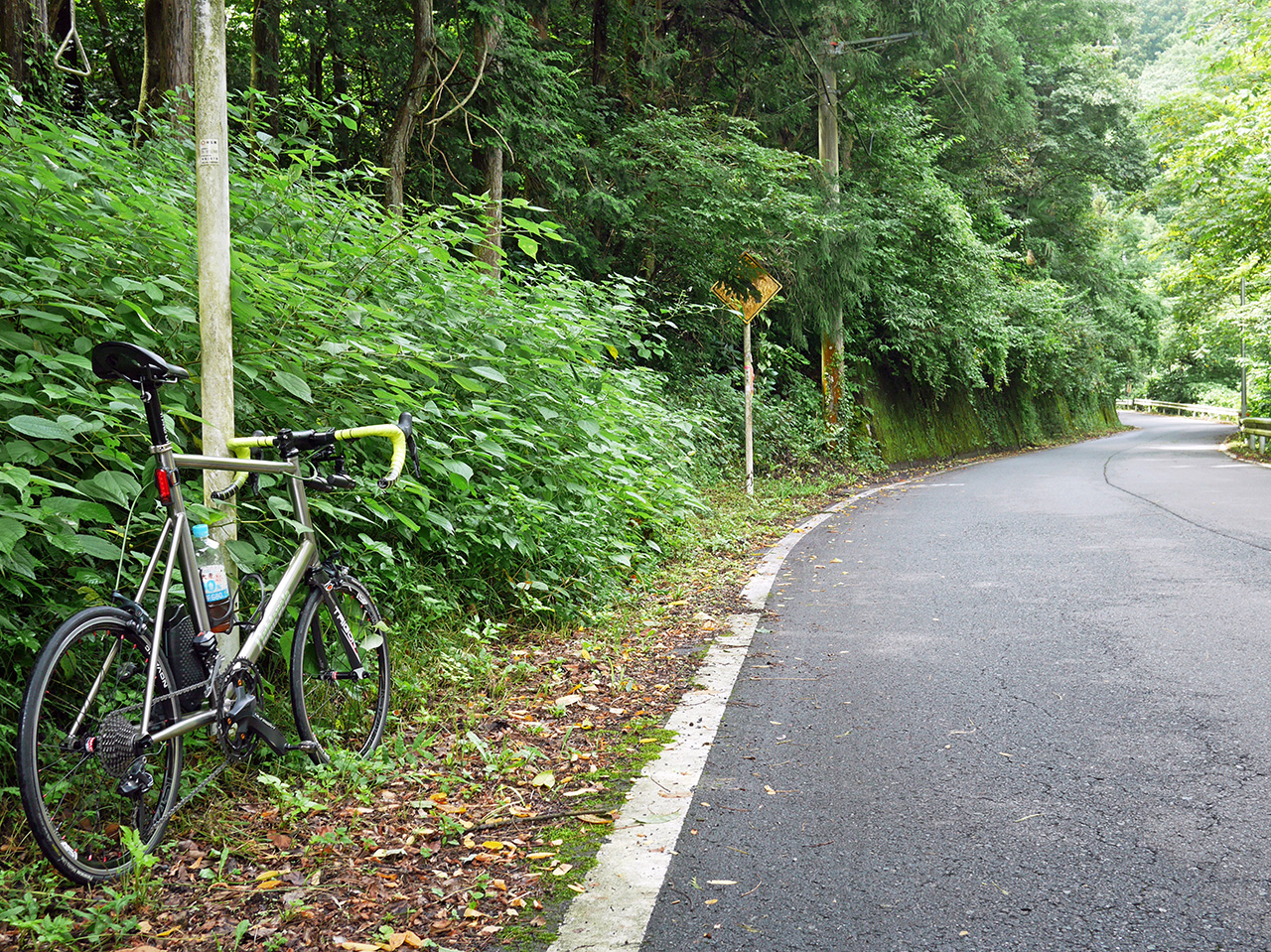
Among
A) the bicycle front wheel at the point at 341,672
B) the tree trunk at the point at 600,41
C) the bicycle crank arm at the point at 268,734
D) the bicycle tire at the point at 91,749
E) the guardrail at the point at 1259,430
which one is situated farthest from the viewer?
the guardrail at the point at 1259,430

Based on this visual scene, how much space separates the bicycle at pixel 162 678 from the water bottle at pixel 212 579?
39mm

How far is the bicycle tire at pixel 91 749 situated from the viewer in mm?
2623

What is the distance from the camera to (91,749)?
110 inches

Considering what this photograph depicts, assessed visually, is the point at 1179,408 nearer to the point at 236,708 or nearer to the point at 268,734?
the point at 268,734

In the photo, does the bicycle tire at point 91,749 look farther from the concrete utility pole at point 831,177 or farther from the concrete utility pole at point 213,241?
the concrete utility pole at point 831,177

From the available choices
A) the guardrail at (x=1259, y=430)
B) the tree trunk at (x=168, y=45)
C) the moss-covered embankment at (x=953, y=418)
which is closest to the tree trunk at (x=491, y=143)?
A: the tree trunk at (x=168, y=45)

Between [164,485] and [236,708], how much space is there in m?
0.83

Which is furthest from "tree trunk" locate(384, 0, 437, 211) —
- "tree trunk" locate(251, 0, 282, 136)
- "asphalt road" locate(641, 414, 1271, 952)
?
"asphalt road" locate(641, 414, 1271, 952)

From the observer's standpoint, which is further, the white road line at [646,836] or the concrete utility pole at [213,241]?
the concrete utility pole at [213,241]

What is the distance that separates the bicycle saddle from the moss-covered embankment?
18.5 m

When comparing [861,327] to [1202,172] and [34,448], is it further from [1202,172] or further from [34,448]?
[34,448]

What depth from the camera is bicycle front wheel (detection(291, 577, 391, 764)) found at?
3.70 metres

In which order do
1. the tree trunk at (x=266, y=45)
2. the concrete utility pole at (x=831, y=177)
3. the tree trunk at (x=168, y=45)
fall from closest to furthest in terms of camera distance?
the tree trunk at (x=168, y=45) < the tree trunk at (x=266, y=45) < the concrete utility pole at (x=831, y=177)

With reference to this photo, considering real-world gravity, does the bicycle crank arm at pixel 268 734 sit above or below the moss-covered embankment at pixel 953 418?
below
